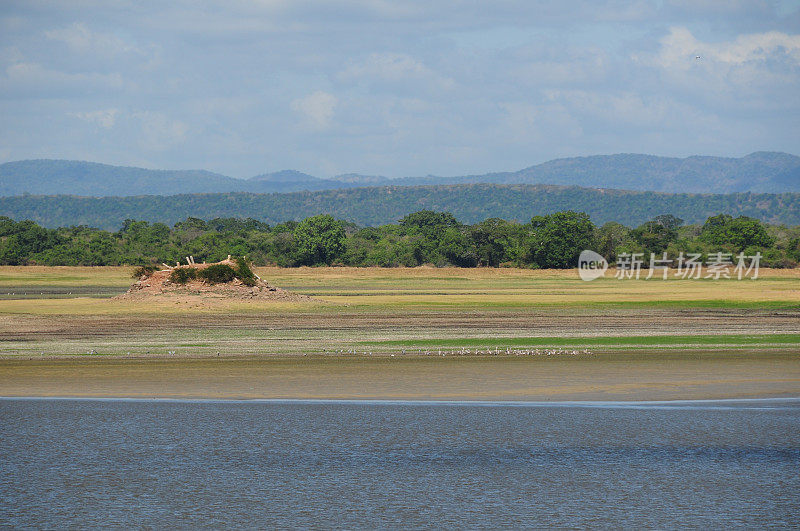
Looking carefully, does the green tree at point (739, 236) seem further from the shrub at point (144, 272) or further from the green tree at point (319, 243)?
the shrub at point (144, 272)

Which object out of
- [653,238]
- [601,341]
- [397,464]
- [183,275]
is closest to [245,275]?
[183,275]

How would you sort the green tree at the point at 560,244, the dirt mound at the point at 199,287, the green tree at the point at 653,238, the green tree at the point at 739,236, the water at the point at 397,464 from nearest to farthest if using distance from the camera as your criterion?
the water at the point at 397,464
the dirt mound at the point at 199,287
the green tree at the point at 560,244
the green tree at the point at 653,238
the green tree at the point at 739,236

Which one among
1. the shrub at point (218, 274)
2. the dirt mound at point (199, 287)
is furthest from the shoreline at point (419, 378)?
the shrub at point (218, 274)

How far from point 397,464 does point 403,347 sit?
14106 mm

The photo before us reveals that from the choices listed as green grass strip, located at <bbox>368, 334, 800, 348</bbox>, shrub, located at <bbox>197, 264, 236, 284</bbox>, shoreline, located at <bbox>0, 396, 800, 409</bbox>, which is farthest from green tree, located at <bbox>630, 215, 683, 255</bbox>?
shoreline, located at <bbox>0, 396, 800, 409</bbox>

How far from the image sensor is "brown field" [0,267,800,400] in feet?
63.7

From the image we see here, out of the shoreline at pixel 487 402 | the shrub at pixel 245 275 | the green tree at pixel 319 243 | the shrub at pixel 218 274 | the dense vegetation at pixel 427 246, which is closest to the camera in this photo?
the shoreline at pixel 487 402

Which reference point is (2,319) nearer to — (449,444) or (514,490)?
(449,444)

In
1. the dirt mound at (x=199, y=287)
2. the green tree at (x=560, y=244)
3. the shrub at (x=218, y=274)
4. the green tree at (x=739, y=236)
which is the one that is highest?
the green tree at (x=739, y=236)

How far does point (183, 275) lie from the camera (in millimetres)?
47281

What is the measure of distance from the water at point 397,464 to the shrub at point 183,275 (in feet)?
98.7

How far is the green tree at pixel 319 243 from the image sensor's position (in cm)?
10200

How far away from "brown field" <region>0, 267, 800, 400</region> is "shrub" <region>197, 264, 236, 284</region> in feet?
10.5

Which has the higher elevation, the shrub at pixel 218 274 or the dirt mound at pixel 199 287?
the shrub at pixel 218 274
